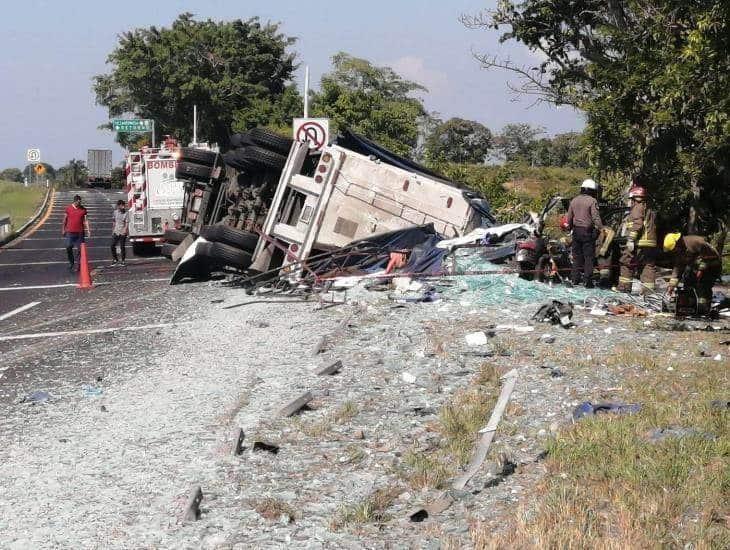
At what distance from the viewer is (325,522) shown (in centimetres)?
539

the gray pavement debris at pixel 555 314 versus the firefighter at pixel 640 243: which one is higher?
the firefighter at pixel 640 243

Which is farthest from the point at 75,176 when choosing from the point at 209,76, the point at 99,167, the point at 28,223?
the point at 28,223

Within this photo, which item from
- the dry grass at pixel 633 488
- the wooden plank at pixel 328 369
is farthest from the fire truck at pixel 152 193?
the dry grass at pixel 633 488

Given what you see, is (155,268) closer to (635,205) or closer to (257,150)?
(257,150)

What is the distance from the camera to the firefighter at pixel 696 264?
11.7 metres

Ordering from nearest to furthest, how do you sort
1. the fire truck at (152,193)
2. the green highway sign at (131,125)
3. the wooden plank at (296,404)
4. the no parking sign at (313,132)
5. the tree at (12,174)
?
the wooden plank at (296,404), the no parking sign at (313,132), the fire truck at (152,193), the green highway sign at (131,125), the tree at (12,174)

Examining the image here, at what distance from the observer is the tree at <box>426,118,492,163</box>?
6644 centimetres

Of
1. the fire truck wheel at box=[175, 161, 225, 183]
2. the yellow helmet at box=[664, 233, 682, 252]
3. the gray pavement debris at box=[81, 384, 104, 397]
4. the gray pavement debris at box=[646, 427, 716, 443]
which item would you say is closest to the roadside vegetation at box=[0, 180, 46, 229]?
the fire truck wheel at box=[175, 161, 225, 183]

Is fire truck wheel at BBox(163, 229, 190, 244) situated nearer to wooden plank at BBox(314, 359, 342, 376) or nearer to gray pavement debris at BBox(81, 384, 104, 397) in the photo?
gray pavement debris at BBox(81, 384, 104, 397)

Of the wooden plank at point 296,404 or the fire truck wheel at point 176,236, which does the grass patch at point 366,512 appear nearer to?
the wooden plank at point 296,404

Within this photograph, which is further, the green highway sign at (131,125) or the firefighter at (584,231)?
the green highway sign at (131,125)

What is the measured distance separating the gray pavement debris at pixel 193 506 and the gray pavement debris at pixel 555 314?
636cm

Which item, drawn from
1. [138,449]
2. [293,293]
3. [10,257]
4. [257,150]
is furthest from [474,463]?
[10,257]

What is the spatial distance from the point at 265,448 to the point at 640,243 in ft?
27.0
